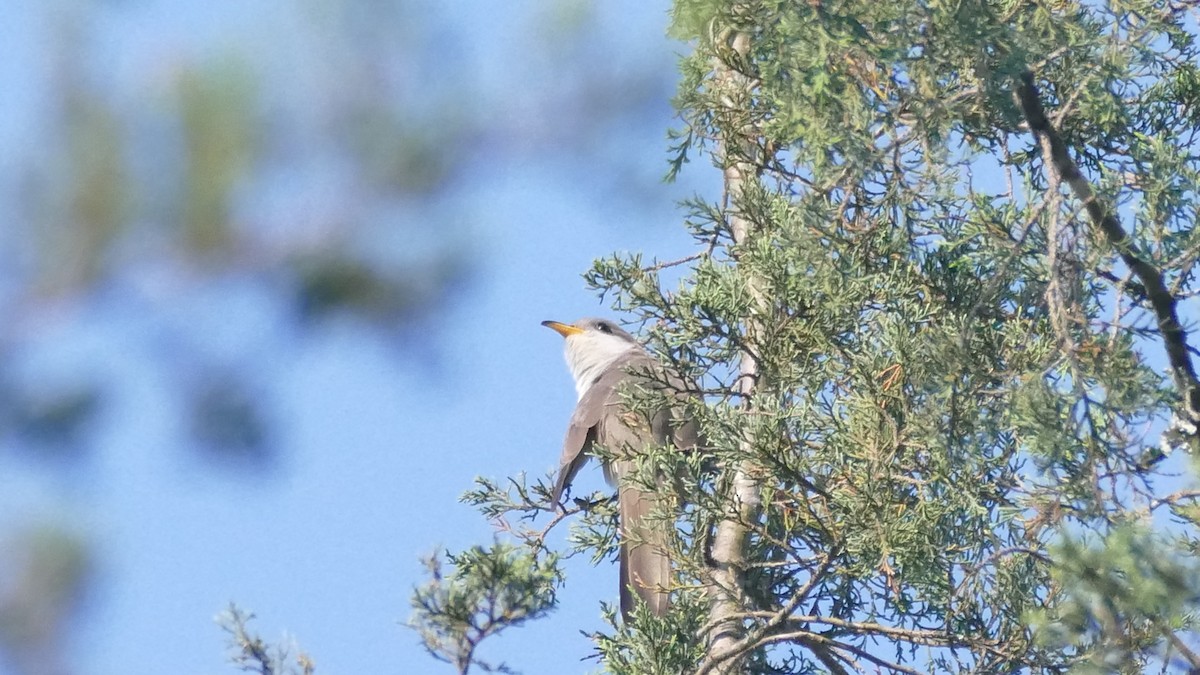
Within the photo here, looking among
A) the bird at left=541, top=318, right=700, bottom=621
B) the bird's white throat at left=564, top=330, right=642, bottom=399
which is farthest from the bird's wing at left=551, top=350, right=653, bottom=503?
the bird's white throat at left=564, top=330, right=642, bottom=399

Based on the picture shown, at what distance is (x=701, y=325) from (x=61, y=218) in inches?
124

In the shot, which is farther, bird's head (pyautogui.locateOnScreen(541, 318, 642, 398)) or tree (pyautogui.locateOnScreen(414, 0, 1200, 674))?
bird's head (pyautogui.locateOnScreen(541, 318, 642, 398))

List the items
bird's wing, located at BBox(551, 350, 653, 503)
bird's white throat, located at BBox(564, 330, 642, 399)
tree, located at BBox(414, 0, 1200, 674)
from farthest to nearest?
bird's white throat, located at BBox(564, 330, 642, 399) → bird's wing, located at BBox(551, 350, 653, 503) → tree, located at BBox(414, 0, 1200, 674)

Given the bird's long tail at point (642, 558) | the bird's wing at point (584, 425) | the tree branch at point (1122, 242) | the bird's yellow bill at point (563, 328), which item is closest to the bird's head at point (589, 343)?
the bird's yellow bill at point (563, 328)

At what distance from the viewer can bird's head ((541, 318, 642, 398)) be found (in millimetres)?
8531

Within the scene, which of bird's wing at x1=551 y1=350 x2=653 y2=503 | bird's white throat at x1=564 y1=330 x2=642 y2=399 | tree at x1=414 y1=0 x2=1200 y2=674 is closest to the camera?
tree at x1=414 y1=0 x2=1200 y2=674

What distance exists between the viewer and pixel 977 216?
15.5 ft

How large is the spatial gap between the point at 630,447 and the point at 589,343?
341 centimetres

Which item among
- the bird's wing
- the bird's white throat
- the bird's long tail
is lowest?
the bird's long tail

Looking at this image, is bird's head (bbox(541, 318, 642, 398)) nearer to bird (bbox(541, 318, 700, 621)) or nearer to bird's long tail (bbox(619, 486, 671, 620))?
bird (bbox(541, 318, 700, 621))

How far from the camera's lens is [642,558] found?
5.76 m

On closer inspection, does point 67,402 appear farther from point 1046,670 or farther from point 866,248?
point 1046,670

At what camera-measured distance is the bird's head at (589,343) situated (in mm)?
8531

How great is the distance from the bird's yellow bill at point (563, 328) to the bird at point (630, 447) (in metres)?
0.60
